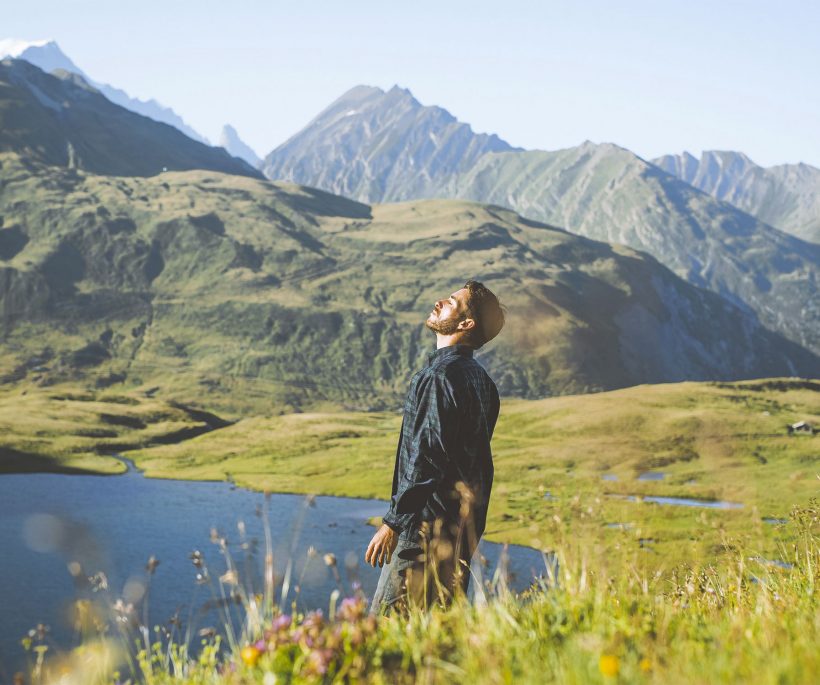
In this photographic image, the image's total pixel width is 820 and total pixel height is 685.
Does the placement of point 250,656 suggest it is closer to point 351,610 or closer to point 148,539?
point 351,610

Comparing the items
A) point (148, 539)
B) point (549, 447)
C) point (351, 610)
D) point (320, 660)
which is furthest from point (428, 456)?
point (549, 447)

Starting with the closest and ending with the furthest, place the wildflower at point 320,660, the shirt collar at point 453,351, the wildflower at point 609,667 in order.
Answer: the wildflower at point 609,667 < the wildflower at point 320,660 < the shirt collar at point 453,351

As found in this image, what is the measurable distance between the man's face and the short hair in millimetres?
62

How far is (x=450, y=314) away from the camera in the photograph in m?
8.91

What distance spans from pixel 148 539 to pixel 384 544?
3619 inches

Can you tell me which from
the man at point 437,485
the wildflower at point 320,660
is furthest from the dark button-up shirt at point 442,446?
the wildflower at point 320,660

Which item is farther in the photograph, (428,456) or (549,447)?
(549,447)

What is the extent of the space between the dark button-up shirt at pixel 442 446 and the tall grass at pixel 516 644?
3.47 ft

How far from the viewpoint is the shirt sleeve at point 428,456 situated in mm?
8188

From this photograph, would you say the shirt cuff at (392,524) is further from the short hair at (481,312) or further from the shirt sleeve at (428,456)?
the short hair at (481,312)

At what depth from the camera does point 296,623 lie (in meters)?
6.57

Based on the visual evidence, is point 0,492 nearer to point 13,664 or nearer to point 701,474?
point 13,664

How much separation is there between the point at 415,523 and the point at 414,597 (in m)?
0.66

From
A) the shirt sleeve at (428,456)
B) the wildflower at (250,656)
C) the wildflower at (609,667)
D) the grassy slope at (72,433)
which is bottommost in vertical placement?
the grassy slope at (72,433)
